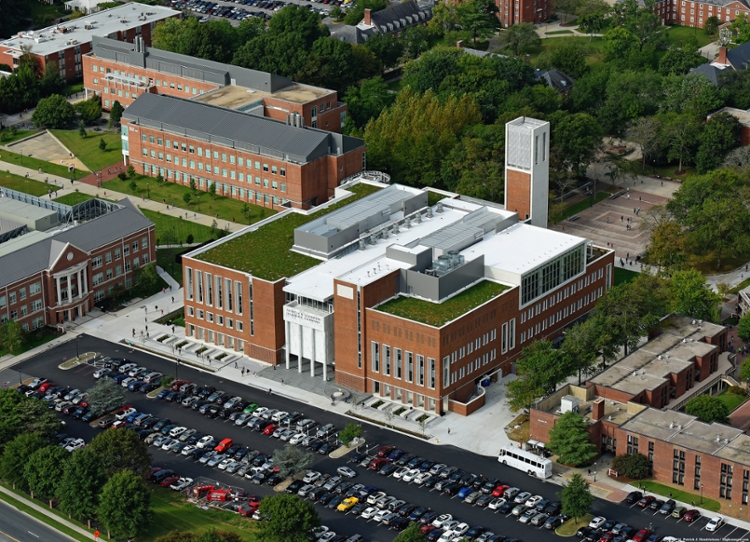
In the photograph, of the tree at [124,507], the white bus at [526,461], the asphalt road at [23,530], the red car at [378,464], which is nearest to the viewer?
the tree at [124,507]

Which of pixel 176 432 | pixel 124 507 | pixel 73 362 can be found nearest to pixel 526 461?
pixel 176 432

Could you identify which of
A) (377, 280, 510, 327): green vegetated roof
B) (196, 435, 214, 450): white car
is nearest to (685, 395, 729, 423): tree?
(377, 280, 510, 327): green vegetated roof

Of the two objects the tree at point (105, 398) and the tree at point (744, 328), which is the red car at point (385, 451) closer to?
the tree at point (105, 398)

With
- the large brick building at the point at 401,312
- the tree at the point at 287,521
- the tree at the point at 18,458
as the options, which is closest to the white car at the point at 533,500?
the large brick building at the point at 401,312

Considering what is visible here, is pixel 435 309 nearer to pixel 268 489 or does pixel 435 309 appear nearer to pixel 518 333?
pixel 518 333

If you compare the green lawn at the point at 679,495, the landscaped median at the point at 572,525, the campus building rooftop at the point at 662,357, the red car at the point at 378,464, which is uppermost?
the campus building rooftop at the point at 662,357

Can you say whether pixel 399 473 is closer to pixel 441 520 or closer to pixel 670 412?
pixel 441 520
